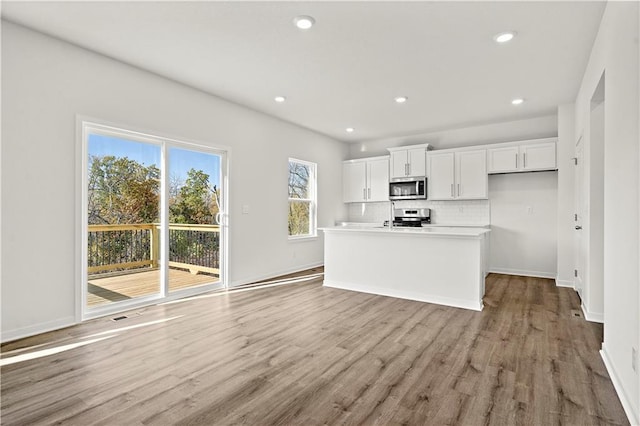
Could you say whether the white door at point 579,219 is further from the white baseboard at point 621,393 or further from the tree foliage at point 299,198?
the tree foliage at point 299,198

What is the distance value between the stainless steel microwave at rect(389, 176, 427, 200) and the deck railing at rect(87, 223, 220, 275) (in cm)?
371

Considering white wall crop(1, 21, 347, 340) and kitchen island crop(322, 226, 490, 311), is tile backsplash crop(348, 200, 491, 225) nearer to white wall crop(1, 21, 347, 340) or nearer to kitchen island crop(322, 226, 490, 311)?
kitchen island crop(322, 226, 490, 311)

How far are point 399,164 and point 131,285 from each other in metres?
5.18

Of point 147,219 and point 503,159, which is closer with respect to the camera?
point 147,219

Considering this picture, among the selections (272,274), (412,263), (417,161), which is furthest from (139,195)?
(417,161)

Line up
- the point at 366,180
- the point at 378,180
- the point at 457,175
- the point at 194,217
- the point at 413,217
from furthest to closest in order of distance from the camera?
the point at 366,180
the point at 378,180
the point at 413,217
the point at 457,175
the point at 194,217

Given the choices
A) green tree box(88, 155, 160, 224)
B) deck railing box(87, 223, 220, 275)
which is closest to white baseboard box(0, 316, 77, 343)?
deck railing box(87, 223, 220, 275)

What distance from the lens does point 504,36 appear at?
307 centimetres

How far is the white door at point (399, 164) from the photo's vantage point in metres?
6.82

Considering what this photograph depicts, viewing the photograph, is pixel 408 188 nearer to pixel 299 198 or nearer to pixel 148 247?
pixel 299 198

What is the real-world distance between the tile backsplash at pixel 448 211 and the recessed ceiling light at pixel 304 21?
4.74m

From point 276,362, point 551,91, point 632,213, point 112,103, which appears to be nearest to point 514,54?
A: point 551,91

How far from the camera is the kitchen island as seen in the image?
3984mm

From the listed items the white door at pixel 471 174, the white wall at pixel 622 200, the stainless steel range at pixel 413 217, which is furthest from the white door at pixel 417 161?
the white wall at pixel 622 200
